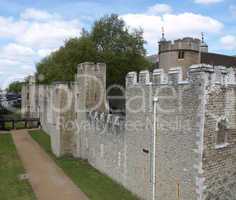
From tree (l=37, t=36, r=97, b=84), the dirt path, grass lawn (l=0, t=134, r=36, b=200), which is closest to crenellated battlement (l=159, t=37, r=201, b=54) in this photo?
tree (l=37, t=36, r=97, b=84)

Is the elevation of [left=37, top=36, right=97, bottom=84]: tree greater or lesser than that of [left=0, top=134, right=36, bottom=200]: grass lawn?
greater

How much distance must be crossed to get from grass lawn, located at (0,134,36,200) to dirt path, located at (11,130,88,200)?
34 cm

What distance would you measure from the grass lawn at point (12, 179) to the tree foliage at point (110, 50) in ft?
43.6

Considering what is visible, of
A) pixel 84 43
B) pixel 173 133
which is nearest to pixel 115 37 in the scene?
pixel 84 43

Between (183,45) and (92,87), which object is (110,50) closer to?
(183,45)

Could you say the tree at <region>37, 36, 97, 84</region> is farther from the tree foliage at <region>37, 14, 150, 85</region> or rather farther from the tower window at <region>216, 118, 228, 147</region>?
the tower window at <region>216, 118, 228, 147</region>

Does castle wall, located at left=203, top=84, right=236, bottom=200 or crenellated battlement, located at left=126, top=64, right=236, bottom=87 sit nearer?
crenellated battlement, located at left=126, top=64, right=236, bottom=87

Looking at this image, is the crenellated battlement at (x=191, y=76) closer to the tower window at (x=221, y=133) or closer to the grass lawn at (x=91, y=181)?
the tower window at (x=221, y=133)

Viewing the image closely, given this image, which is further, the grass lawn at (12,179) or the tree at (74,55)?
the tree at (74,55)

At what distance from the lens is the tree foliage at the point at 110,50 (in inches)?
1318

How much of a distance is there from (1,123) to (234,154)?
29.3 meters

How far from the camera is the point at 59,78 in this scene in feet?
131

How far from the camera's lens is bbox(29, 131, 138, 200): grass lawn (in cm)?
1328

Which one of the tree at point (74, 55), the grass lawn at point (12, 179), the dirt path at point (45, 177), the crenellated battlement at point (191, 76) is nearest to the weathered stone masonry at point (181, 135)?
the crenellated battlement at point (191, 76)
